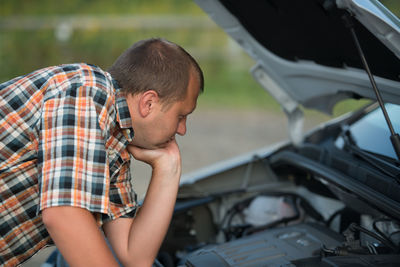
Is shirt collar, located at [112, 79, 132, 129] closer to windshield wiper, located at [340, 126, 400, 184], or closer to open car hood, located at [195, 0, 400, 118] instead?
open car hood, located at [195, 0, 400, 118]

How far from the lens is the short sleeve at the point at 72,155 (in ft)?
3.45

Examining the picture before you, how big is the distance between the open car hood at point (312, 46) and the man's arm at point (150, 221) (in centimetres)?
73

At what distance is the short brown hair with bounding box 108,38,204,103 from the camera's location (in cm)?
128

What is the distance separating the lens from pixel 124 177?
1.48 m

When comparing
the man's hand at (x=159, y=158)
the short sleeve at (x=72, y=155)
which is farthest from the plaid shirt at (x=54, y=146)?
Answer: the man's hand at (x=159, y=158)

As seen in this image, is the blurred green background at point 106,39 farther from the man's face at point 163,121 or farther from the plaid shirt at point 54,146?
the plaid shirt at point 54,146

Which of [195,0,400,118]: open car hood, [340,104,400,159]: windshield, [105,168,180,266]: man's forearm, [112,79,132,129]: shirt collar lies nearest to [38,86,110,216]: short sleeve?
[112,79,132,129]: shirt collar

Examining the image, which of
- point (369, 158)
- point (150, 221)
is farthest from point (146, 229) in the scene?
point (369, 158)

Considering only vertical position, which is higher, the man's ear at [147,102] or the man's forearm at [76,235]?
the man's ear at [147,102]

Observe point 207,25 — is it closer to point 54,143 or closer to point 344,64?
point 344,64

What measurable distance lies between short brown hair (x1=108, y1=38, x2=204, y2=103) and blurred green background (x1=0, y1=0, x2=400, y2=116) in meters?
7.16

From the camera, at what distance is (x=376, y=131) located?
191 centimetres

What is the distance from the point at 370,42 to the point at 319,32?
0.28m

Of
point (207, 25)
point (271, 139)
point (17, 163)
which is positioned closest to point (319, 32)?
point (17, 163)
